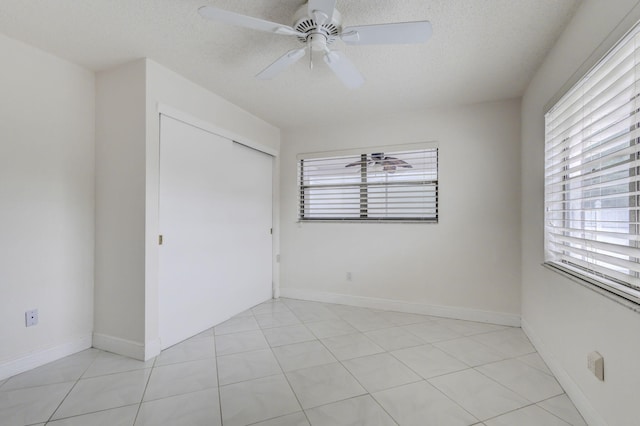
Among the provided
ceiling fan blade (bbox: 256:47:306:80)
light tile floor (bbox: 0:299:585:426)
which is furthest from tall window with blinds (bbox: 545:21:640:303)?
ceiling fan blade (bbox: 256:47:306:80)

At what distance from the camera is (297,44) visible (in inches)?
86.0

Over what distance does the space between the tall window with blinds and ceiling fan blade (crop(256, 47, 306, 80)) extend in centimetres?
162

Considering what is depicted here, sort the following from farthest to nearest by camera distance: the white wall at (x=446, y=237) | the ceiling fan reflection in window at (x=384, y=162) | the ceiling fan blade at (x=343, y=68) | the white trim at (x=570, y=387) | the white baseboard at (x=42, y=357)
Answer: the ceiling fan reflection in window at (x=384, y=162)
the white wall at (x=446, y=237)
the white baseboard at (x=42, y=357)
the ceiling fan blade at (x=343, y=68)
the white trim at (x=570, y=387)

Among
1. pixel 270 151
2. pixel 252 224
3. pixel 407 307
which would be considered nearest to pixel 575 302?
pixel 407 307

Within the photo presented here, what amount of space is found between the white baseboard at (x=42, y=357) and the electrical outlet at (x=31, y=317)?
0.22 meters

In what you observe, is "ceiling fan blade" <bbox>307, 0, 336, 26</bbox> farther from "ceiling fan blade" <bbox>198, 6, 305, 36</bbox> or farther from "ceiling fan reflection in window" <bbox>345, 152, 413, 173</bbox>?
"ceiling fan reflection in window" <bbox>345, 152, 413, 173</bbox>

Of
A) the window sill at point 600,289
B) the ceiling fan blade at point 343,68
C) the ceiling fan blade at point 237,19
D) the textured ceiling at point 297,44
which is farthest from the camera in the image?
the ceiling fan blade at point 343,68

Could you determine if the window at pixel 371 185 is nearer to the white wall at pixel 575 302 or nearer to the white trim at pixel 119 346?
the white wall at pixel 575 302

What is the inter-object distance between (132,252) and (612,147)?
3.21m

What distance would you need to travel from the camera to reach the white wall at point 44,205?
212 cm

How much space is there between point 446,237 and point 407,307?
0.94 metres

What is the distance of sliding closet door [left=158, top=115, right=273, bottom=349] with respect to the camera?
259cm

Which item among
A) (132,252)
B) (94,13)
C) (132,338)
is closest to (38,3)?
(94,13)

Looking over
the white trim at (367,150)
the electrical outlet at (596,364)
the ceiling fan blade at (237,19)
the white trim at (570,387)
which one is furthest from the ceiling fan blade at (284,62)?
the white trim at (570,387)
